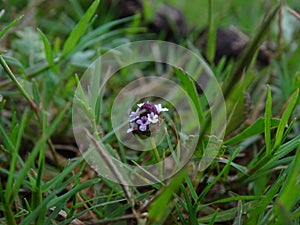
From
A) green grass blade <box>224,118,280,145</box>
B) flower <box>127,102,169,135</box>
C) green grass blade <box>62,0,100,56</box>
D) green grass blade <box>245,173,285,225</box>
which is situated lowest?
green grass blade <box>245,173,285,225</box>

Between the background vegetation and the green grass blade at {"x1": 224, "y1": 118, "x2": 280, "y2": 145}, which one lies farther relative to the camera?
the green grass blade at {"x1": 224, "y1": 118, "x2": 280, "y2": 145}

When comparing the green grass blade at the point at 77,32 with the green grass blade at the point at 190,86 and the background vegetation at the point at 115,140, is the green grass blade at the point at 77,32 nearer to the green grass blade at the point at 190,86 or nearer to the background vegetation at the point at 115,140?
the background vegetation at the point at 115,140

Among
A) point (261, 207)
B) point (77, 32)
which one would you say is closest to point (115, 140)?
point (77, 32)

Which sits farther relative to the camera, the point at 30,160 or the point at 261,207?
the point at 261,207

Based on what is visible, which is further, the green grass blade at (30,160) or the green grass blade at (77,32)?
the green grass blade at (77,32)

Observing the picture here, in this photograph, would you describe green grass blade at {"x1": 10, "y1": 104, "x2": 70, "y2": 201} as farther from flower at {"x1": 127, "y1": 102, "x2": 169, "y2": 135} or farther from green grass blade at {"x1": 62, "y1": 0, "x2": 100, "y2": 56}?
green grass blade at {"x1": 62, "y1": 0, "x2": 100, "y2": 56}

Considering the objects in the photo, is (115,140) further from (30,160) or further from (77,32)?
(30,160)

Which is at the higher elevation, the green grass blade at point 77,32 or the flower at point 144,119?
the green grass blade at point 77,32

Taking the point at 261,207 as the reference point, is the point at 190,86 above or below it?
above

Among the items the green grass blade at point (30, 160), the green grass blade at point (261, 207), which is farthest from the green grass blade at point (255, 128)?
the green grass blade at point (30, 160)

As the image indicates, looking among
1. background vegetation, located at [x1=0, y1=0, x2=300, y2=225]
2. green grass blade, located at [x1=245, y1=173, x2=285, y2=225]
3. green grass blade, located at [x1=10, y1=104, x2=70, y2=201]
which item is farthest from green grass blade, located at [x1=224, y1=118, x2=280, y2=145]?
green grass blade, located at [x1=10, y1=104, x2=70, y2=201]

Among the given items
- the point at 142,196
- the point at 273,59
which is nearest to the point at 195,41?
the point at 273,59
